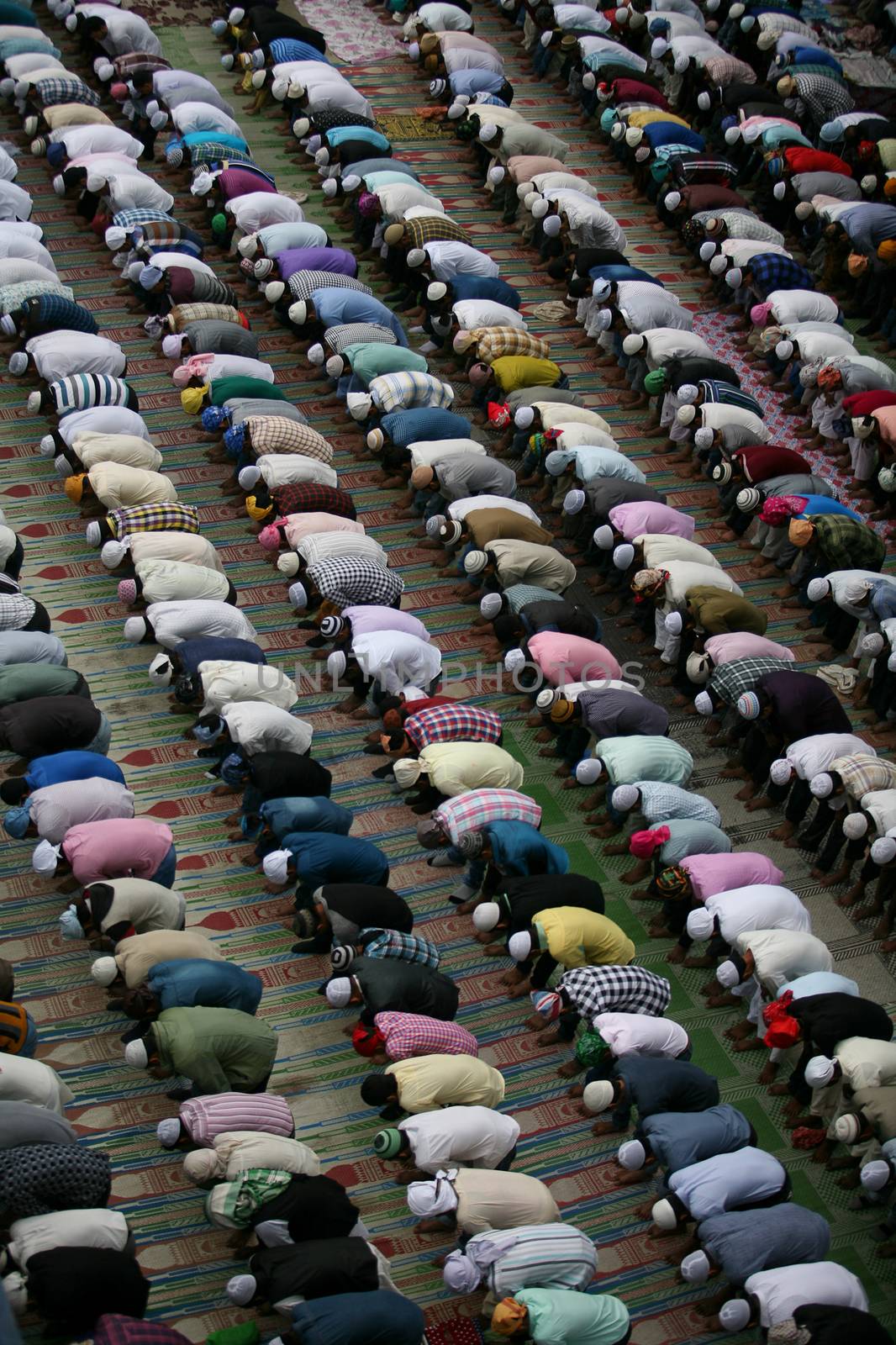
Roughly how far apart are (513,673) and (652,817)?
149 centimetres

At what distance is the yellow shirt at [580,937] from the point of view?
29.8 feet

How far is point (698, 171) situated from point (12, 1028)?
946 cm

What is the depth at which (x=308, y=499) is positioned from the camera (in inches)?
443

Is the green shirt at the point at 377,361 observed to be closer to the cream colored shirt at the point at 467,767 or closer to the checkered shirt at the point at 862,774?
the cream colored shirt at the point at 467,767

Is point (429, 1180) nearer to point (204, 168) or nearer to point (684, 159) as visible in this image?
point (204, 168)

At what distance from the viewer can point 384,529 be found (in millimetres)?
12039

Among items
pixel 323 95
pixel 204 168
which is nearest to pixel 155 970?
pixel 204 168

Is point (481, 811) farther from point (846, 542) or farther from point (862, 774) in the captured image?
point (846, 542)

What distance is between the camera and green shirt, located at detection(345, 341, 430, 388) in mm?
12258

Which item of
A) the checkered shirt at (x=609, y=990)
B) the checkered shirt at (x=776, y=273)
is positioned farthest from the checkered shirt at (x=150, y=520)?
the checkered shirt at (x=776, y=273)

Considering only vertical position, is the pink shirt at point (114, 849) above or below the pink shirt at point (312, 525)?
below

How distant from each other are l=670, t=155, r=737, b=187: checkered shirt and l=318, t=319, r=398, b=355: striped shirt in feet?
11.6

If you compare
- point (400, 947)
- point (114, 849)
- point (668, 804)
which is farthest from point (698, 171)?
point (114, 849)

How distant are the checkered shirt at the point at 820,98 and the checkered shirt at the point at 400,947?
32.3ft
